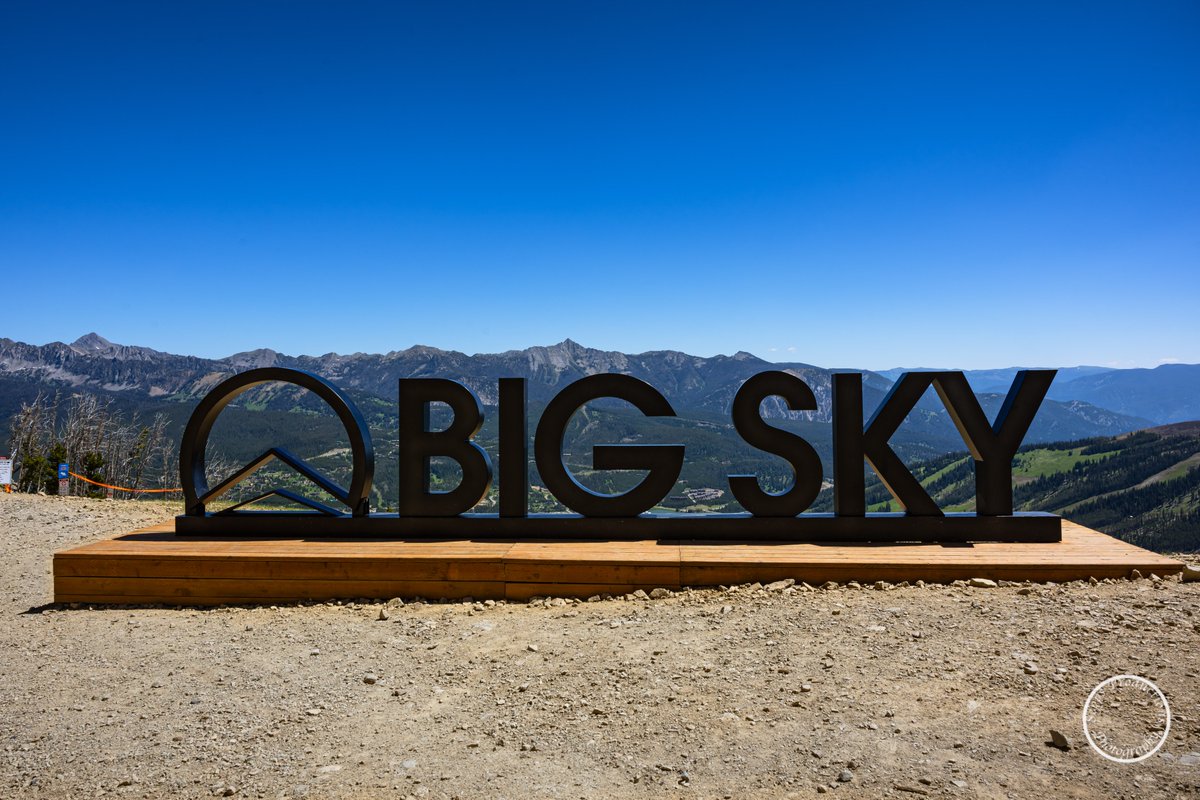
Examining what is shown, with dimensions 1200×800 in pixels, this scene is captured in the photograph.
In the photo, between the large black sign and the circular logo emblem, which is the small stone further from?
the large black sign

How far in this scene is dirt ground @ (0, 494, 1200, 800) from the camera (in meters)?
4.56

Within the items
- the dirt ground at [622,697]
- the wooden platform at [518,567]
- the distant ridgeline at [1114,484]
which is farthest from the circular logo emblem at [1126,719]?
the distant ridgeline at [1114,484]

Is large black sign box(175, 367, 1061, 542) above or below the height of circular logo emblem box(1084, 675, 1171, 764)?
above

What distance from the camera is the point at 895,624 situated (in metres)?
6.80

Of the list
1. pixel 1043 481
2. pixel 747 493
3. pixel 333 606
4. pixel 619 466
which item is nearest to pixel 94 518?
pixel 333 606

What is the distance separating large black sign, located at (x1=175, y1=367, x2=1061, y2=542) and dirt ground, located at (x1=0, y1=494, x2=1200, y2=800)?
176 centimetres

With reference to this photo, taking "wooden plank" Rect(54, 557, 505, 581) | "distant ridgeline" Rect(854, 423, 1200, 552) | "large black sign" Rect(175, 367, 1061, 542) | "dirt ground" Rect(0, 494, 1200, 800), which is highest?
"large black sign" Rect(175, 367, 1061, 542)

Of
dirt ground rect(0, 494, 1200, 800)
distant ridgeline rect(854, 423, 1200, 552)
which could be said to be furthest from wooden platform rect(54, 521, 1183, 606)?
distant ridgeline rect(854, 423, 1200, 552)

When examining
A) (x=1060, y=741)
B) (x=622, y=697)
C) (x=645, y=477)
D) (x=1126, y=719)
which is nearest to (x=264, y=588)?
(x=645, y=477)

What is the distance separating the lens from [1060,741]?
4598 mm

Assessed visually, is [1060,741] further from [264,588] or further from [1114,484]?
[1114,484]

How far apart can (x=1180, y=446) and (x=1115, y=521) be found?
40.8m

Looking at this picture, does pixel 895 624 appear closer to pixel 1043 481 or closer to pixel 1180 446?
pixel 1043 481

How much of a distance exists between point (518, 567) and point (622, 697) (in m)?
3.05
